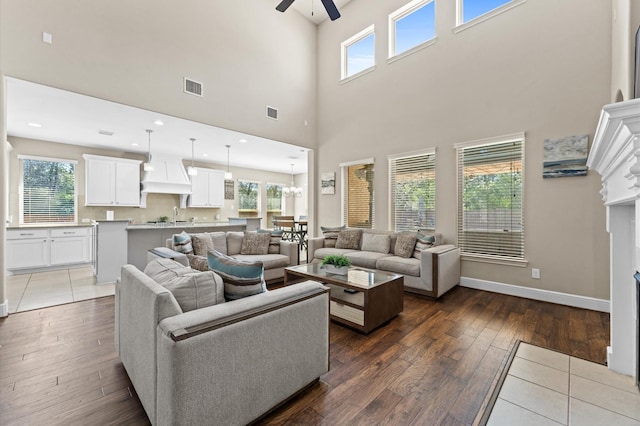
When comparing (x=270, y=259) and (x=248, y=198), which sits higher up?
(x=248, y=198)

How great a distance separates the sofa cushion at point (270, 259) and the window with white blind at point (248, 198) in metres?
5.25

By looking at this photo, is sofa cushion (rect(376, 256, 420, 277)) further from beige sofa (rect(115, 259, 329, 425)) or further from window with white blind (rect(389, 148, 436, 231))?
beige sofa (rect(115, 259, 329, 425))

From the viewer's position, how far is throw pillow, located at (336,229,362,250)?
5.23 metres

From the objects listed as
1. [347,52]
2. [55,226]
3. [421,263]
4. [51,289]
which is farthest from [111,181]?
[421,263]

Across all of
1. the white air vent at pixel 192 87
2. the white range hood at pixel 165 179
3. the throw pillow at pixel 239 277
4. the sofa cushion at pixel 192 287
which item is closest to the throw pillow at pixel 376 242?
the throw pillow at pixel 239 277

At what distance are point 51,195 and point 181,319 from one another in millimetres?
7186

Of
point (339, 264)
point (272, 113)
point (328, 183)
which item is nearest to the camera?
point (339, 264)

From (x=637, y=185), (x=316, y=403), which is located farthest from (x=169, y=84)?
(x=637, y=185)

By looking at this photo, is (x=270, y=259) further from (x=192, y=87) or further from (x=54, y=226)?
(x=54, y=226)

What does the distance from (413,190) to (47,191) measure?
7801mm

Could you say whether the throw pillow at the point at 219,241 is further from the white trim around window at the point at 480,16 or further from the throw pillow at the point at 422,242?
the white trim around window at the point at 480,16

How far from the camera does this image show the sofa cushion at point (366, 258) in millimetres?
4400

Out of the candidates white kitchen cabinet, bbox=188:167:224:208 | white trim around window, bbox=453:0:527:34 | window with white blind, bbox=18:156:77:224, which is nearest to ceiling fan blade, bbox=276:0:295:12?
white trim around window, bbox=453:0:527:34

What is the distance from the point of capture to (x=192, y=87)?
469 centimetres
